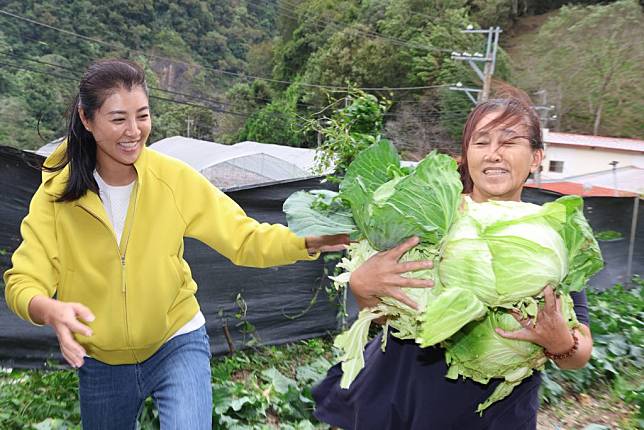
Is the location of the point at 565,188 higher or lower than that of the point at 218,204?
lower

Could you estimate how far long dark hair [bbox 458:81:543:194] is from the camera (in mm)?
1866

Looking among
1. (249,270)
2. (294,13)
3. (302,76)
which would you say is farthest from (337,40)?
(249,270)

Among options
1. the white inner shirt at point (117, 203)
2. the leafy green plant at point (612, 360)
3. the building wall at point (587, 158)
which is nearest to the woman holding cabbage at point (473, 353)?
the white inner shirt at point (117, 203)

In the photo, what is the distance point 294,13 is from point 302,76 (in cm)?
1149

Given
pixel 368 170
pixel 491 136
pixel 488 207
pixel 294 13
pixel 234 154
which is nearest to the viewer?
pixel 488 207

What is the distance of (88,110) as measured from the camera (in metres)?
2.10

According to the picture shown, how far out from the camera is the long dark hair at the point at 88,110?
2078mm

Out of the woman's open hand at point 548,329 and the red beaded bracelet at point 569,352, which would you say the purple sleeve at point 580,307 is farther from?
the woman's open hand at point 548,329

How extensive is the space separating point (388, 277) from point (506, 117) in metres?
0.71

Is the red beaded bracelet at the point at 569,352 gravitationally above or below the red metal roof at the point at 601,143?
above

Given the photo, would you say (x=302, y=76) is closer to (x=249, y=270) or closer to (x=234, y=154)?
(x=234, y=154)

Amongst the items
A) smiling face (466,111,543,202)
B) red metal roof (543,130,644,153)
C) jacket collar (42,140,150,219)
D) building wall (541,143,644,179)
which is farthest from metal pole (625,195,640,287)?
red metal roof (543,130,644,153)

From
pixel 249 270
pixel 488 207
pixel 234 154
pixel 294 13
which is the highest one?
pixel 294 13

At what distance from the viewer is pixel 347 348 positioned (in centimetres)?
175
